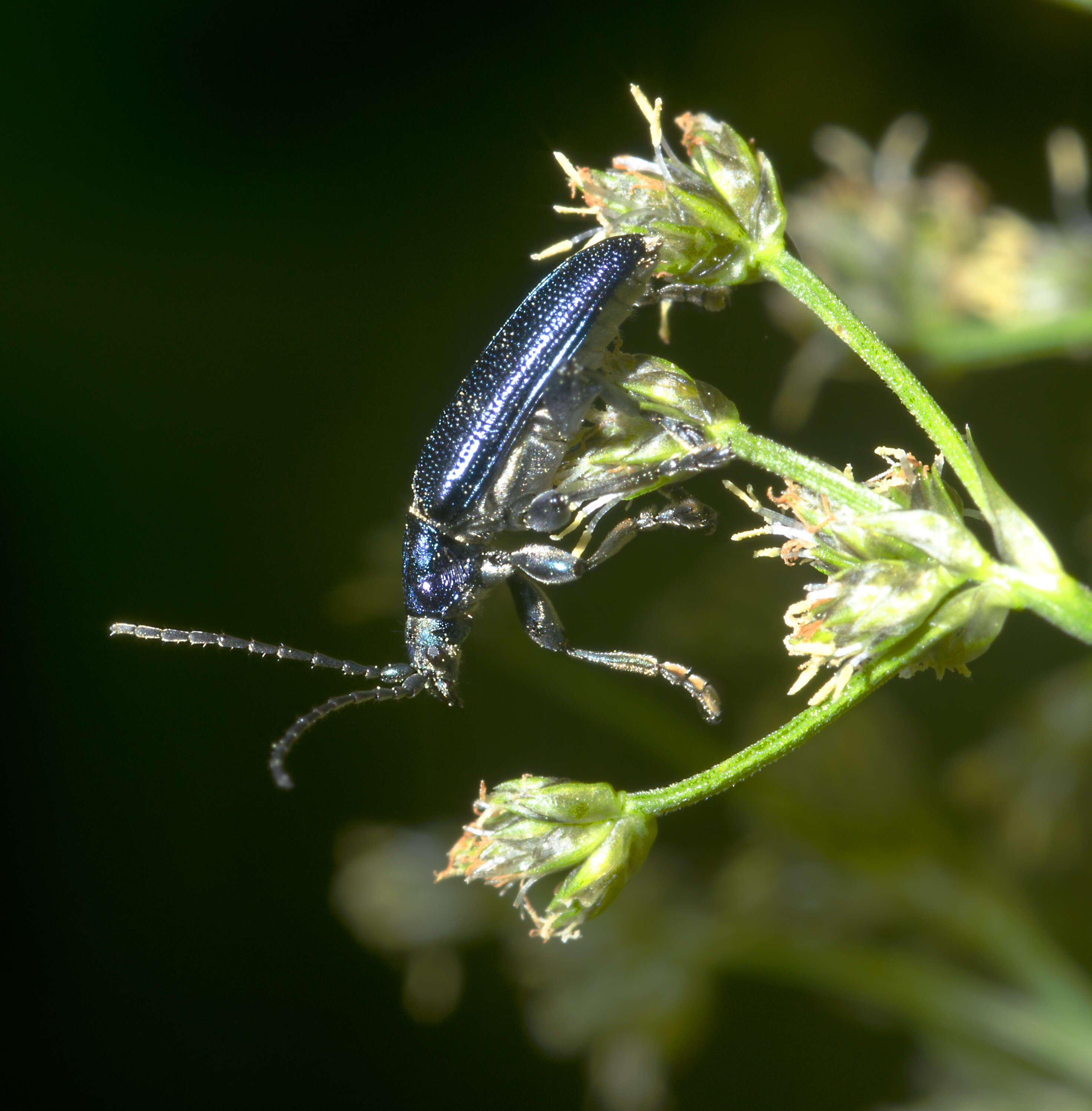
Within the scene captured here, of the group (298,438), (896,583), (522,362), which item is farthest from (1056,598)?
(298,438)

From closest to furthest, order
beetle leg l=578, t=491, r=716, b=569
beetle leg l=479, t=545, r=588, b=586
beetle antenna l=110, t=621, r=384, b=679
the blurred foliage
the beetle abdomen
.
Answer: the beetle abdomen, beetle leg l=578, t=491, r=716, b=569, beetle leg l=479, t=545, r=588, b=586, beetle antenna l=110, t=621, r=384, b=679, the blurred foliage

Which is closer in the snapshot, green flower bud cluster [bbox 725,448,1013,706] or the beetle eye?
green flower bud cluster [bbox 725,448,1013,706]

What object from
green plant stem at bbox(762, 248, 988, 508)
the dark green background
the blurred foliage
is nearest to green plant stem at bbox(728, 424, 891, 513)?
green plant stem at bbox(762, 248, 988, 508)

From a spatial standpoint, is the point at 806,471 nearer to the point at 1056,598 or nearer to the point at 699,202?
the point at 1056,598

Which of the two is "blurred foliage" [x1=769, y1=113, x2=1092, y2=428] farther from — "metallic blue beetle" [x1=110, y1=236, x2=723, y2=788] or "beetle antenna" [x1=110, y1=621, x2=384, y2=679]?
"beetle antenna" [x1=110, y1=621, x2=384, y2=679]

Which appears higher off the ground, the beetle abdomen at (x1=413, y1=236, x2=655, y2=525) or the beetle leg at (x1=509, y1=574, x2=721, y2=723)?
the beetle abdomen at (x1=413, y1=236, x2=655, y2=525)

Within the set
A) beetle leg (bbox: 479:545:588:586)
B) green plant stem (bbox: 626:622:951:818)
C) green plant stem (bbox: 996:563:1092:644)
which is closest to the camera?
green plant stem (bbox: 996:563:1092:644)
